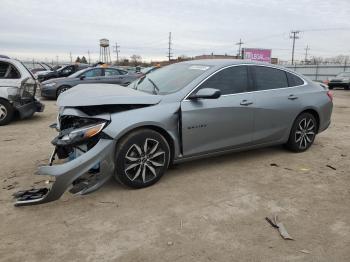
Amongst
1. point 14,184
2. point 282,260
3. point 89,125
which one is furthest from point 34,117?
point 282,260

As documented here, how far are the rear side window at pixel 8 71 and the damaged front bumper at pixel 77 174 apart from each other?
566 centimetres

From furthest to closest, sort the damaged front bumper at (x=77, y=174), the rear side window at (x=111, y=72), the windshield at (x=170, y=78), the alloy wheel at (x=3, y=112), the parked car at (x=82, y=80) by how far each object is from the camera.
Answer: the rear side window at (x=111, y=72) < the parked car at (x=82, y=80) < the alloy wheel at (x=3, y=112) < the windshield at (x=170, y=78) < the damaged front bumper at (x=77, y=174)

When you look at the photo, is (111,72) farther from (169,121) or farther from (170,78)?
(169,121)

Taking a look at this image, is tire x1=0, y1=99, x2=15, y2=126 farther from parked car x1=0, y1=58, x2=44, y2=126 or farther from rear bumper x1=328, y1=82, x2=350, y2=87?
rear bumper x1=328, y1=82, x2=350, y2=87

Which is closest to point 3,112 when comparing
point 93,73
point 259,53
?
point 93,73

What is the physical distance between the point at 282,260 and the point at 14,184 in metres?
3.29

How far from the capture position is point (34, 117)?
10.0 m

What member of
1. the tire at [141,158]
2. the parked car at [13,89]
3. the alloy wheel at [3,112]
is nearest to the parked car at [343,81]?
the parked car at [13,89]

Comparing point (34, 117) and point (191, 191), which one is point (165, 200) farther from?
point (34, 117)

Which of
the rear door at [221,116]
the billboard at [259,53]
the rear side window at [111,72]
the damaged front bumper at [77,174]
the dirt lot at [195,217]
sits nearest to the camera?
the dirt lot at [195,217]

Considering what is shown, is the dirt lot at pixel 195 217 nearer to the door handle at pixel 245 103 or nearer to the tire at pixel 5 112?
the door handle at pixel 245 103

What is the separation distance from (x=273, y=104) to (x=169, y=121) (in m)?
1.94

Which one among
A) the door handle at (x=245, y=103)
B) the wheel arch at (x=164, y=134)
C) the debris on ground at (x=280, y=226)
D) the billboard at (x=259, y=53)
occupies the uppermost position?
the billboard at (x=259, y=53)

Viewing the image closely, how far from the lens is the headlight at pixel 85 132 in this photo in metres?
3.96
